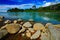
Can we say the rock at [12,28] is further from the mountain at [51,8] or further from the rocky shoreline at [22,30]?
the mountain at [51,8]

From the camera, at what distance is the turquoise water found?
6.73 feet

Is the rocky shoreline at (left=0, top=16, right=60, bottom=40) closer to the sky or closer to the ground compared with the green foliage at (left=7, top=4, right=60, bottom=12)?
closer to the ground

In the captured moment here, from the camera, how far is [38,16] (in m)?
2.08

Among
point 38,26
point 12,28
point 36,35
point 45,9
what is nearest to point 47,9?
point 45,9

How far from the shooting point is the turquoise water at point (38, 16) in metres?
2.05

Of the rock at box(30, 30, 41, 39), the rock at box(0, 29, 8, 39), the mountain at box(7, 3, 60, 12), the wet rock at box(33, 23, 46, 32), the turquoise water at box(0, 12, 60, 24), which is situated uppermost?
the mountain at box(7, 3, 60, 12)

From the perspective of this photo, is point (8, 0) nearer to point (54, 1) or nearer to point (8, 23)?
point (8, 23)

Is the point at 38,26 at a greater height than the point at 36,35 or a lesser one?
greater

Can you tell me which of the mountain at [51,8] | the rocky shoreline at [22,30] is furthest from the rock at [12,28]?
the mountain at [51,8]

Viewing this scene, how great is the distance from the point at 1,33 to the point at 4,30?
12 cm

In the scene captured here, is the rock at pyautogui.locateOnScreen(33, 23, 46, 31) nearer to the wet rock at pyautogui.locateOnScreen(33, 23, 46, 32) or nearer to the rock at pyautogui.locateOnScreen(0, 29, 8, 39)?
the wet rock at pyautogui.locateOnScreen(33, 23, 46, 32)

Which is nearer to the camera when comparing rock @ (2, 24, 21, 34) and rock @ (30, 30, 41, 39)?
rock @ (30, 30, 41, 39)

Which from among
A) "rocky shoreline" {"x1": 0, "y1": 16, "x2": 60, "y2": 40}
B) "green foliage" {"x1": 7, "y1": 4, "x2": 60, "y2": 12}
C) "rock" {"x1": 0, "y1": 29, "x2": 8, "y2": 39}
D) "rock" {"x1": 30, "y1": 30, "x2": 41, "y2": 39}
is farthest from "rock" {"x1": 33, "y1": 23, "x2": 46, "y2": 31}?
"rock" {"x1": 0, "y1": 29, "x2": 8, "y2": 39}

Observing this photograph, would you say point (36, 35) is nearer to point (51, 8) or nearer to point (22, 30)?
point (22, 30)
